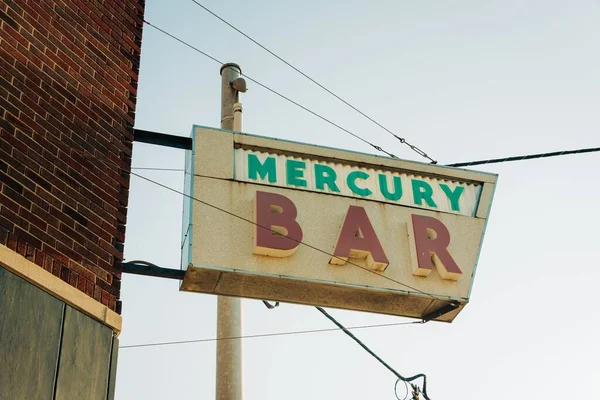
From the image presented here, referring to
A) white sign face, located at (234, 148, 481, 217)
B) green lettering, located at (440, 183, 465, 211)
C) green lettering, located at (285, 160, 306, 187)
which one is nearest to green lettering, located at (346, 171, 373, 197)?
white sign face, located at (234, 148, 481, 217)

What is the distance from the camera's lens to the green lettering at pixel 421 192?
31.2 feet

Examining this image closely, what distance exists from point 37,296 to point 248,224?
329 centimetres

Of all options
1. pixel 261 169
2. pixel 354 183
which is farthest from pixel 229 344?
pixel 354 183

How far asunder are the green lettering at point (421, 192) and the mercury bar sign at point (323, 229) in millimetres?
13

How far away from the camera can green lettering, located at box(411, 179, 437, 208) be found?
9.51 metres

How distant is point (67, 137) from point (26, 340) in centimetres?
169

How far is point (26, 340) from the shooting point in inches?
205

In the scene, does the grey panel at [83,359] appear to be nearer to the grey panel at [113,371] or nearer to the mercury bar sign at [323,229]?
the grey panel at [113,371]

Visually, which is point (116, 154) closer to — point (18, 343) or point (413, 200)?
point (18, 343)

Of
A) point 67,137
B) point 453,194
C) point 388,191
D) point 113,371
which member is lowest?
point 113,371

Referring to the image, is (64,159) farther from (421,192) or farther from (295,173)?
(421,192)

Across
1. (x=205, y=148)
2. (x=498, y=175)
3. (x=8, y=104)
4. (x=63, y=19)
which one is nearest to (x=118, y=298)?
(x=8, y=104)

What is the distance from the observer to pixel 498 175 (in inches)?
398

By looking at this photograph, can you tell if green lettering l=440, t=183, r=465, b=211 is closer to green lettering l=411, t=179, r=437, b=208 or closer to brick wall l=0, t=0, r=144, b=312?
green lettering l=411, t=179, r=437, b=208
